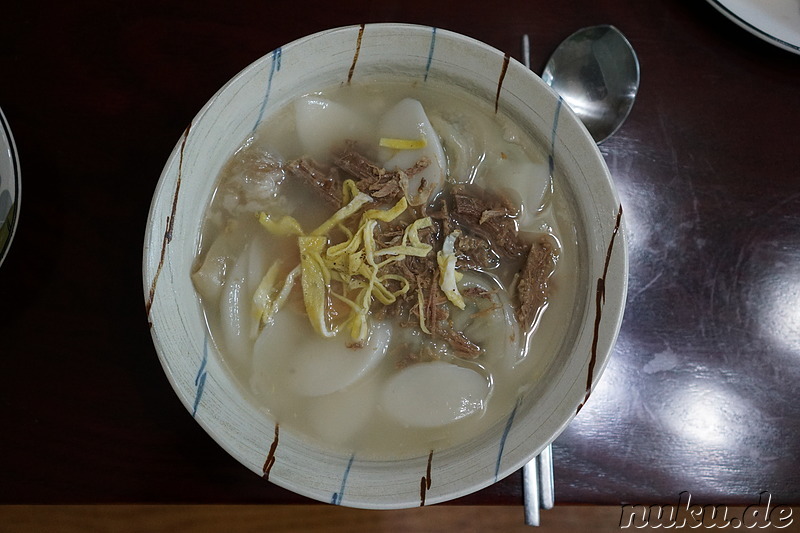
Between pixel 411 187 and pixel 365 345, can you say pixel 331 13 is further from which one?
pixel 365 345

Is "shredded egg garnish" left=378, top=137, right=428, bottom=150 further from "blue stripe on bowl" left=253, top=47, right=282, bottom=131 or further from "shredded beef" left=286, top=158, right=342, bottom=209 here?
"blue stripe on bowl" left=253, top=47, right=282, bottom=131

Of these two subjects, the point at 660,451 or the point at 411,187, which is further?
the point at 660,451

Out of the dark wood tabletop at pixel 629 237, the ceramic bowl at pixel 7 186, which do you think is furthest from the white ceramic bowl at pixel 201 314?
the ceramic bowl at pixel 7 186

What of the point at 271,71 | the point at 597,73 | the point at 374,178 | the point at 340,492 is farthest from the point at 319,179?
the point at 597,73

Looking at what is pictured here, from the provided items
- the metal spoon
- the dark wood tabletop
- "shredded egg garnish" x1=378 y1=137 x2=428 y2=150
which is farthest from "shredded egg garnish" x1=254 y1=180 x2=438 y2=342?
the metal spoon

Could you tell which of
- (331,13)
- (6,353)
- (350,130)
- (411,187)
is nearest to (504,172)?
(411,187)

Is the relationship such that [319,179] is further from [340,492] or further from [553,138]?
[340,492]

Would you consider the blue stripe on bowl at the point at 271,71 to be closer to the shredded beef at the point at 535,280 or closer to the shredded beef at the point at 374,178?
the shredded beef at the point at 374,178
